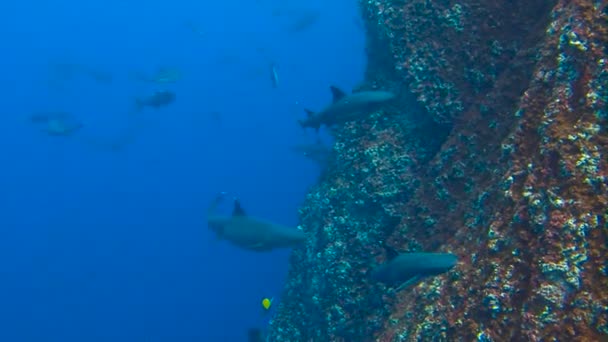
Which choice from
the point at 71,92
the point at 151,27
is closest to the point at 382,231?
the point at 71,92

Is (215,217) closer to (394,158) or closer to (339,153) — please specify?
(339,153)

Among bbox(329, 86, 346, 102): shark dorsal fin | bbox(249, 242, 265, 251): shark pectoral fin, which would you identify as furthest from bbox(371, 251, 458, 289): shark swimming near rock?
bbox(249, 242, 265, 251): shark pectoral fin

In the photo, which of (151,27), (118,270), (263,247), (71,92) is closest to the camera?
(263,247)

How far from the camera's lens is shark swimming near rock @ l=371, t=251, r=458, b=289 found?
12.5 feet

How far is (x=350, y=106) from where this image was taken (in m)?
5.56

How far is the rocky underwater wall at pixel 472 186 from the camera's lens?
3193mm

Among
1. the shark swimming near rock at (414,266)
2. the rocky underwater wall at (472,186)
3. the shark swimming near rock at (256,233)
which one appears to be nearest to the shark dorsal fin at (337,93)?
the rocky underwater wall at (472,186)

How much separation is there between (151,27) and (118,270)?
44187mm

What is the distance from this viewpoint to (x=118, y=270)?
2762 cm

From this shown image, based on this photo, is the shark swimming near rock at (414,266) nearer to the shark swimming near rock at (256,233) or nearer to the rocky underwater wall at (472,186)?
the rocky underwater wall at (472,186)

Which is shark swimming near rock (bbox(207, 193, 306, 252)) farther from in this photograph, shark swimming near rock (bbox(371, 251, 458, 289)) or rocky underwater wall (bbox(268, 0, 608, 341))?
shark swimming near rock (bbox(371, 251, 458, 289))

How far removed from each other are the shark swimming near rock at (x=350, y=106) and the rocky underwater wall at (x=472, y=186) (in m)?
0.82

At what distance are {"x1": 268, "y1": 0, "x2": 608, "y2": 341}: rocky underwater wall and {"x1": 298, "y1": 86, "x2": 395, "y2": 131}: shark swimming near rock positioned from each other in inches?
32.1

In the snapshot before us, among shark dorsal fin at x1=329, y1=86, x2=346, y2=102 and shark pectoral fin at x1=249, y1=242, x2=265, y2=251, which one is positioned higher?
shark dorsal fin at x1=329, y1=86, x2=346, y2=102
